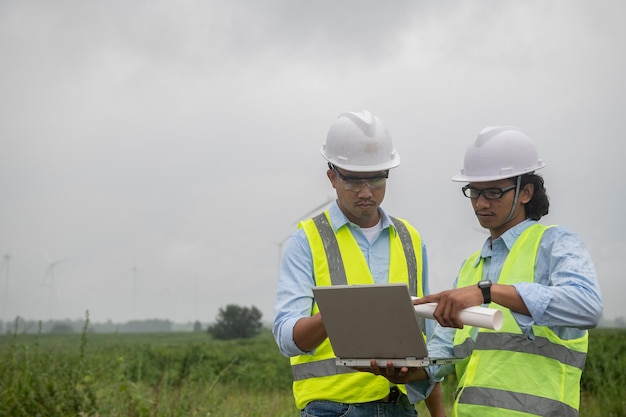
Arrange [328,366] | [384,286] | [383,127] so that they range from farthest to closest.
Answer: [383,127], [328,366], [384,286]

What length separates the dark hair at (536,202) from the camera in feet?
13.4

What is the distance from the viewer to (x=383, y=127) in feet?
14.3

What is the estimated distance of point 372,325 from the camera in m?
3.41

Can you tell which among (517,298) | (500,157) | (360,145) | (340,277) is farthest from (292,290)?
(500,157)

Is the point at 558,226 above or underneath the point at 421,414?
above

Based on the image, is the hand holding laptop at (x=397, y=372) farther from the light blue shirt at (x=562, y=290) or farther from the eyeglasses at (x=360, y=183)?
the eyeglasses at (x=360, y=183)

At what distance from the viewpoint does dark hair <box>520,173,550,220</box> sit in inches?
161

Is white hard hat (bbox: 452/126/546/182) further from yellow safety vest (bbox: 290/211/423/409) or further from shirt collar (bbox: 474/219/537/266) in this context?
yellow safety vest (bbox: 290/211/423/409)

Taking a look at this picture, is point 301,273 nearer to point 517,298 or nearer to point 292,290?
point 292,290

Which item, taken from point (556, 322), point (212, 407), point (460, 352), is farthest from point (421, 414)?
point (556, 322)

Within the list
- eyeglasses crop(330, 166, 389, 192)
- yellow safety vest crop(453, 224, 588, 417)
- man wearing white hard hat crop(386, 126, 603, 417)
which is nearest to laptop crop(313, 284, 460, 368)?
man wearing white hard hat crop(386, 126, 603, 417)

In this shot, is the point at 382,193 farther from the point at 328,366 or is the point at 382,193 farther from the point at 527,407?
the point at 527,407

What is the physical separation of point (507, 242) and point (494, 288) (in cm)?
58

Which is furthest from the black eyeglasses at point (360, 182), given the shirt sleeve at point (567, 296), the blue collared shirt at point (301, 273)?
the shirt sleeve at point (567, 296)
